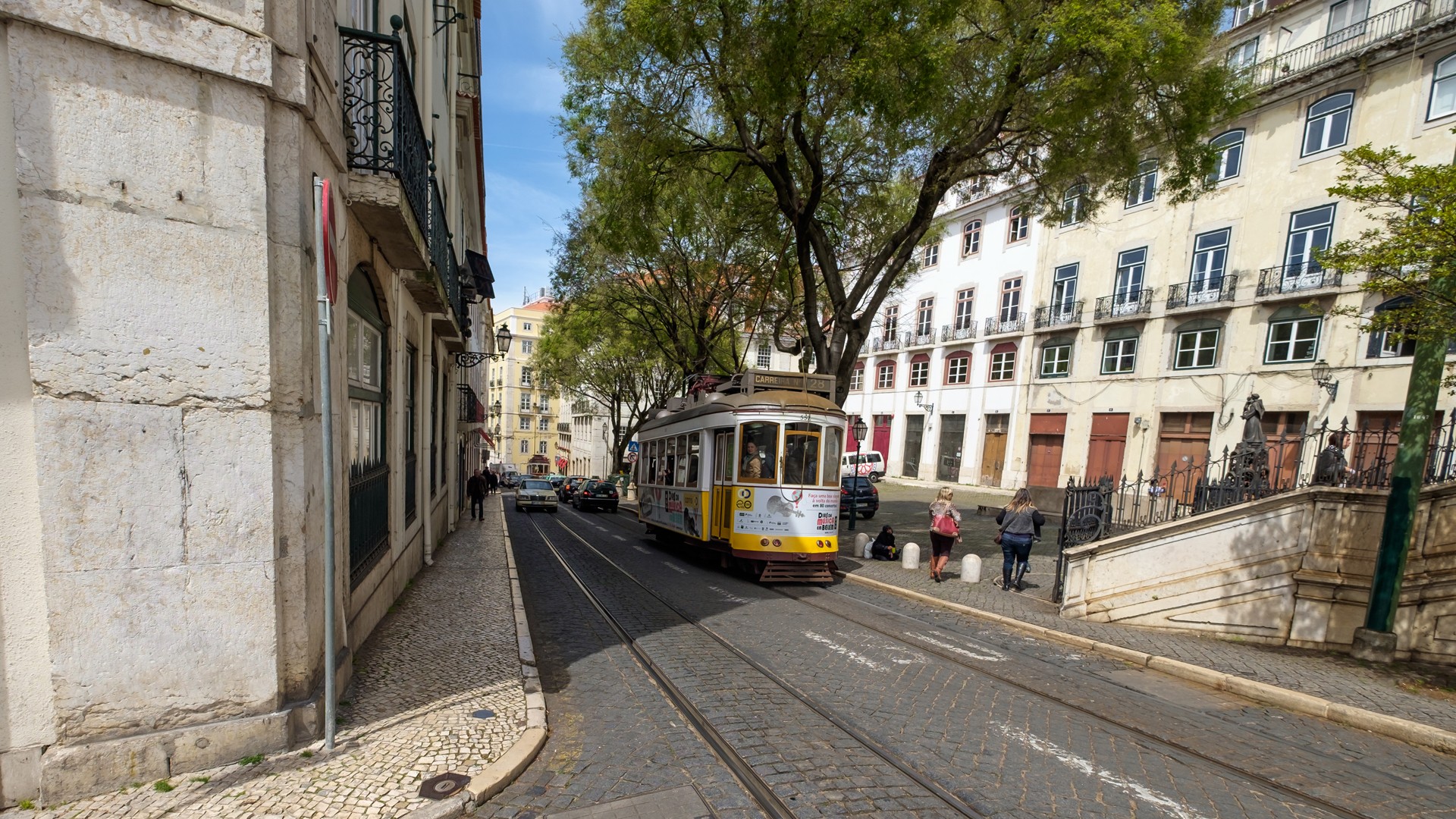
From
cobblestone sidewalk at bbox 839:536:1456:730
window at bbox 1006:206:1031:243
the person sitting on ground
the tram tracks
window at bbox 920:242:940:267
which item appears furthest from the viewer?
window at bbox 920:242:940:267

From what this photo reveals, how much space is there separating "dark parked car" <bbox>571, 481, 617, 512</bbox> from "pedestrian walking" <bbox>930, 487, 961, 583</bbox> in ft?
64.2

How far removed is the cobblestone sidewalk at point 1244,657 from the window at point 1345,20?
21.9 meters

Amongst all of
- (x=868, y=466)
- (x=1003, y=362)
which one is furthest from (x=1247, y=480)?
(x=1003, y=362)

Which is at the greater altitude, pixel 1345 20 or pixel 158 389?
pixel 1345 20

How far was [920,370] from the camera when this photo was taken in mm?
36781

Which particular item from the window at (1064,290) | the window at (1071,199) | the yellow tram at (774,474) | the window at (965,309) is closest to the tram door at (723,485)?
the yellow tram at (774,474)

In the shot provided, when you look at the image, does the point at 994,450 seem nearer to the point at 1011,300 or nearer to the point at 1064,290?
the point at 1011,300

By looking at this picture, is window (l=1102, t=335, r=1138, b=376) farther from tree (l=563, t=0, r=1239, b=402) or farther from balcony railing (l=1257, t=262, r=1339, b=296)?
tree (l=563, t=0, r=1239, b=402)

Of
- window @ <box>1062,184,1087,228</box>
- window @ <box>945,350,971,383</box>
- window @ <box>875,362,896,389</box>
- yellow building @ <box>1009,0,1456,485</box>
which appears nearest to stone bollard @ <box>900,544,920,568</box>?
window @ <box>1062,184,1087,228</box>

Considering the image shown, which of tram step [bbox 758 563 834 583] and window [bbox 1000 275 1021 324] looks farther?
window [bbox 1000 275 1021 324]

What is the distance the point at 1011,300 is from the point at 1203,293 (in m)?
8.75

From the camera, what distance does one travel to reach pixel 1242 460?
8.52 metres

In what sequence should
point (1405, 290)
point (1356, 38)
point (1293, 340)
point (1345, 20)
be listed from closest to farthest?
point (1405, 290) < point (1356, 38) < point (1345, 20) < point (1293, 340)

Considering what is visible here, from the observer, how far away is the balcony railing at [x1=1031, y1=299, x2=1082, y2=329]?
91.4ft
